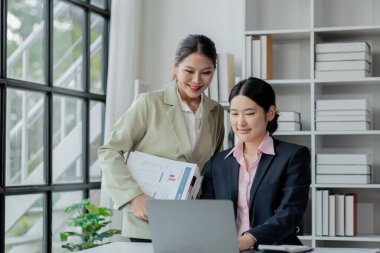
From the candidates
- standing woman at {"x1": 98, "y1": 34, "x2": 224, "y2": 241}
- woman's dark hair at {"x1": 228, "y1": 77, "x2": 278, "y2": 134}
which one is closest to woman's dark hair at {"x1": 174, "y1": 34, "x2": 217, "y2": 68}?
standing woman at {"x1": 98, "y1": 34, "x2": 224, "y2": 241}

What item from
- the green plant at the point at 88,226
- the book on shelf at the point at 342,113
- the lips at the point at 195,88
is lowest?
the green plant at the point at 88,226

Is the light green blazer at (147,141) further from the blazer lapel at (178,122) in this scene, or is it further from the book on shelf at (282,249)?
the book on shelf at (282,249)

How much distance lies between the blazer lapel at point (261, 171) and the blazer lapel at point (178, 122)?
0.41 m

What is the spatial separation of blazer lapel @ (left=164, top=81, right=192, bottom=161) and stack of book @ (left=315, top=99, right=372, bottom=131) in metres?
1.71

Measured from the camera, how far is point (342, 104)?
444 centimetres

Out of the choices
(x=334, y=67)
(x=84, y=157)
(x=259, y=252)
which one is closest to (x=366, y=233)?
(x=334, y=67)

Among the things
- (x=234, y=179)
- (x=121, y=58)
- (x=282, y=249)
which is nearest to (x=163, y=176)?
(x=234, y=179)

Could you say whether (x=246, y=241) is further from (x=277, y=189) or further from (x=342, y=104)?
(x=342, y=104)

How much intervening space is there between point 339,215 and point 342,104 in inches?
25.9

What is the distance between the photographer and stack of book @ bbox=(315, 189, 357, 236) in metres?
4.45

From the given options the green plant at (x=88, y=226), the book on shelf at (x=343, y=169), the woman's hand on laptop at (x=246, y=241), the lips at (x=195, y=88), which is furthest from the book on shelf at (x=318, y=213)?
the woman's hand on laptop at (x=246, y=241)

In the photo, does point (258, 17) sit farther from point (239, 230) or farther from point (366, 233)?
point (239, 230)

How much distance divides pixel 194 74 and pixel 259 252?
2.67 feet

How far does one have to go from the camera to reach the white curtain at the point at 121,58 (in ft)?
15.9
